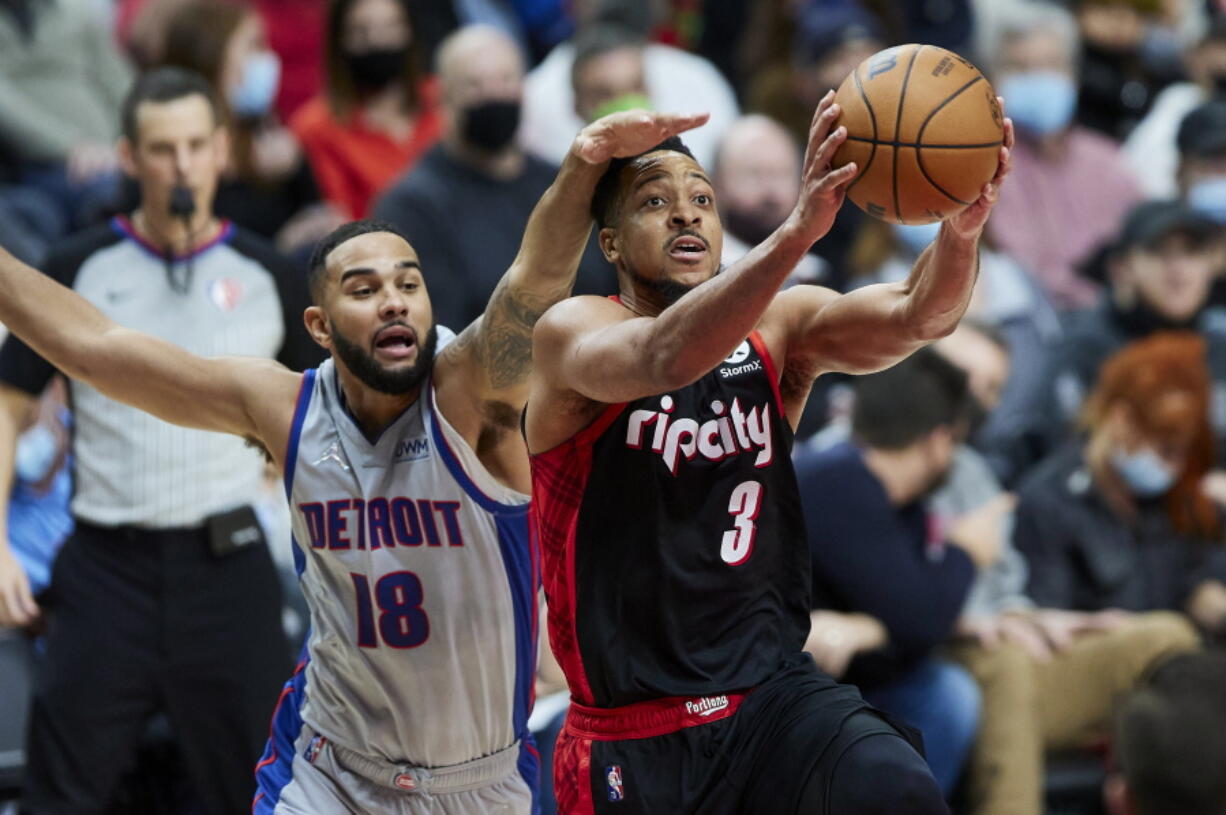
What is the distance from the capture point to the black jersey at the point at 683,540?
465 centimetres

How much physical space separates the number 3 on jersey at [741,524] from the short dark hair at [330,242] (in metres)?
1.28

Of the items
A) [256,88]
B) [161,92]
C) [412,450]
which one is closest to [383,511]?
[412,450]

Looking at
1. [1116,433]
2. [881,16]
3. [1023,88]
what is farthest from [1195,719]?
[881,16]

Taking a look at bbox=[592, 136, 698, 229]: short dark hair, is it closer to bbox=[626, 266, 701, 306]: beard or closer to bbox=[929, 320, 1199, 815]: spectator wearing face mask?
bbox=[626, 266, 701, 306]: beard

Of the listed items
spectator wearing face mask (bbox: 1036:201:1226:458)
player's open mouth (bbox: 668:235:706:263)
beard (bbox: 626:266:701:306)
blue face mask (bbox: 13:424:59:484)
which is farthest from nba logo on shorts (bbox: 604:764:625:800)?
spectator wearing face mask (bbox: 1036:201:1226:458)

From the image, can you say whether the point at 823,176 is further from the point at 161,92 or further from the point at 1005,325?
the point at 1005,325

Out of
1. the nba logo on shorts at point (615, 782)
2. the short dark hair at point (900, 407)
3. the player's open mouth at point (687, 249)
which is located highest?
the player's open mouth at point (687, 249)

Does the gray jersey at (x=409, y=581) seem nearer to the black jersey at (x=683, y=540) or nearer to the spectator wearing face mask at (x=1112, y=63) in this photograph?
the black jersey at (x=683, y=540)

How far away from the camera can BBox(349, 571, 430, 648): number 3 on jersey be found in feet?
17.1

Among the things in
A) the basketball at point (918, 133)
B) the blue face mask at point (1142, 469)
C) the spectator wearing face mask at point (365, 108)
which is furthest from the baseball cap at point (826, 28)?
the basketball at point (918, 133)

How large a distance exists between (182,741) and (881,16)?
6587mm

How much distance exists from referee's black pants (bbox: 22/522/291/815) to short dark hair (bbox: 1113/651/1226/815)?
12.8ft

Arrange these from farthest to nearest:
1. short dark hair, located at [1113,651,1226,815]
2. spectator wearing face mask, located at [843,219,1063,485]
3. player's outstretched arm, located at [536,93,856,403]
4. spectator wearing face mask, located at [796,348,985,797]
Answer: spectator wearing face mask, located at [843,219,1063,485], spectator wearing face mask, located at [796,348,985,797], player's outstretched arm, located at [536,93,856,403], short dark hair, located at [1113,651,1226,815]

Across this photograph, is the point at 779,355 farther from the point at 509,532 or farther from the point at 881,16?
the point at 881,16
